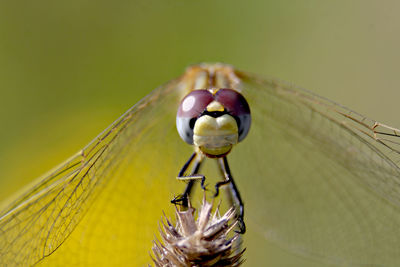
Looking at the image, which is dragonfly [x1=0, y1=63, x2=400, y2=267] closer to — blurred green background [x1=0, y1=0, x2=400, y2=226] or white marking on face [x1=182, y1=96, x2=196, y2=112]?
white marking on face [x1=182, y1=96, x2=196, y2=112]

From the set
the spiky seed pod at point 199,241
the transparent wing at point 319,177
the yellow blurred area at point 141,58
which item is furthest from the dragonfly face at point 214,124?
the yellow blurred area at point 141,58

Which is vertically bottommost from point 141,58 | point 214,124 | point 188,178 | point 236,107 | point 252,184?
point 188,178

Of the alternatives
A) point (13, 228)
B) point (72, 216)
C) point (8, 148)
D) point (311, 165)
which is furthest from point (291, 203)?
point (8, 148)

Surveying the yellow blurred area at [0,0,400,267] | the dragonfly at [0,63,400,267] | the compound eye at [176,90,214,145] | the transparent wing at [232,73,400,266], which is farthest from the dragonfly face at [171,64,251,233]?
the yellow blurred area at [0,0,400,267]

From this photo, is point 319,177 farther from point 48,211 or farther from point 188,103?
point 48,211

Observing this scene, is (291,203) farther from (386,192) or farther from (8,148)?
(8,148)

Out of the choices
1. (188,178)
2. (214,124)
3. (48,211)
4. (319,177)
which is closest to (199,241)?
(188,178)
